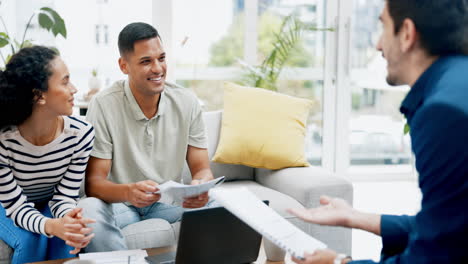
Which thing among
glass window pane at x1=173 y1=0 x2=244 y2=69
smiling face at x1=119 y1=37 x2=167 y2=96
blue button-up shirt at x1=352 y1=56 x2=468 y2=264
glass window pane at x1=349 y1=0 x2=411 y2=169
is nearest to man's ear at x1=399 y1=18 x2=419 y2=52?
blue button-up shirt at x1=352 y1=56 x2=468 y2=264

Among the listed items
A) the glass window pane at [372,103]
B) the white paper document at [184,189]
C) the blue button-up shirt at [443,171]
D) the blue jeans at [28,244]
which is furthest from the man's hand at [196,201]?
the glass window pane at [372,103]

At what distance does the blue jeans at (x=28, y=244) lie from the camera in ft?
6.70

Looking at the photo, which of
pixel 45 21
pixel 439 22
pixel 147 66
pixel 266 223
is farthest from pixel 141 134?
pixel 45 21

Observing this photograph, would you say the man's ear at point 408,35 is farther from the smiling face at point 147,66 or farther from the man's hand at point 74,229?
the smiling face at point 147,66

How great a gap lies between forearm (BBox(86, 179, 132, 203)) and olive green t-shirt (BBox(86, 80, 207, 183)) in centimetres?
12

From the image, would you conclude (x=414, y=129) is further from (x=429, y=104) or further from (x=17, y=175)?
(x=17, y=175)

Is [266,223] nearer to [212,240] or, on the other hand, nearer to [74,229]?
[212,240]

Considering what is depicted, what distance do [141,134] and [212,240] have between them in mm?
798

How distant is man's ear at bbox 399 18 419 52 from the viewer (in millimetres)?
1343

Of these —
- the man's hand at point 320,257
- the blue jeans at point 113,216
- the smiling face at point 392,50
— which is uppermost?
the smiling face at point 392,50

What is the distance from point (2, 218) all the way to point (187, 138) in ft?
2.73

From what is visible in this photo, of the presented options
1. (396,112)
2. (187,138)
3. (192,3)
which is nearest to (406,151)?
(396,112)

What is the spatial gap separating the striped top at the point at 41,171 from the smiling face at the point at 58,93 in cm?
Result: 14

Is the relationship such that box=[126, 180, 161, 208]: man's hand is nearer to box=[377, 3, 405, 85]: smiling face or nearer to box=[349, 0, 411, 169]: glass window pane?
box=[377, 3, 405, 85]: smiling face
